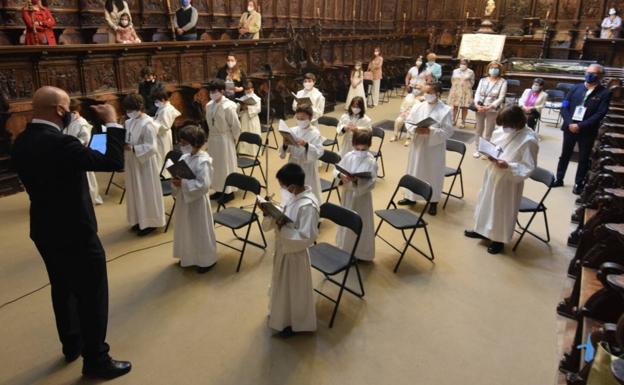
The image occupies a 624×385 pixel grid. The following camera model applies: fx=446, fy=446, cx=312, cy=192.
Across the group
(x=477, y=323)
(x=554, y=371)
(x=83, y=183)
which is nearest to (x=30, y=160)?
(x=83, y=183)

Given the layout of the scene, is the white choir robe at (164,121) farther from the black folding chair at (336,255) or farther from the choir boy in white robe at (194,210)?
the black folding chair at (336,255)

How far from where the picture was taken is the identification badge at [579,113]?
22.8ft

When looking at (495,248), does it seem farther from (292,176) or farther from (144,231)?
(144,231)

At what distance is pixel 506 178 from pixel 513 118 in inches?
26.6

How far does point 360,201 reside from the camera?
4.75 metres

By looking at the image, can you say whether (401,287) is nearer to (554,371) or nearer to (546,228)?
(554,371)

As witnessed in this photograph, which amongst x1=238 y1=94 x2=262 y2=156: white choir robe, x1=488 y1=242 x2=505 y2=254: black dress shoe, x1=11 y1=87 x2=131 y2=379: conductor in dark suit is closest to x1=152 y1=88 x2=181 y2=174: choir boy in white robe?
x1=238 y1=94 x2=262 y2=156: white choir robe

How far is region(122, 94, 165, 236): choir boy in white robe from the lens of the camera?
523cm

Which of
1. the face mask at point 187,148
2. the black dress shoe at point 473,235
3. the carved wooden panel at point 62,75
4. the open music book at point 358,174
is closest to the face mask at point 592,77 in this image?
the black dress shoe at point 473,235

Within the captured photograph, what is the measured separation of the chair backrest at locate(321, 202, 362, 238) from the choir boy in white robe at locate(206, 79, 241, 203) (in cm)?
264

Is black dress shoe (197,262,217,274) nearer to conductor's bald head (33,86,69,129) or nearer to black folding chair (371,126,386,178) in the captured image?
conductor's bald head (33,86,69,129)

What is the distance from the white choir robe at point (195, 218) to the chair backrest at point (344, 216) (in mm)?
1237

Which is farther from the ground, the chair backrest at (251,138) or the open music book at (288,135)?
the open music book at (288,135)

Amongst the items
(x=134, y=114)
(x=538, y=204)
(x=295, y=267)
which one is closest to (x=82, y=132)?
(x=134, y=114)
